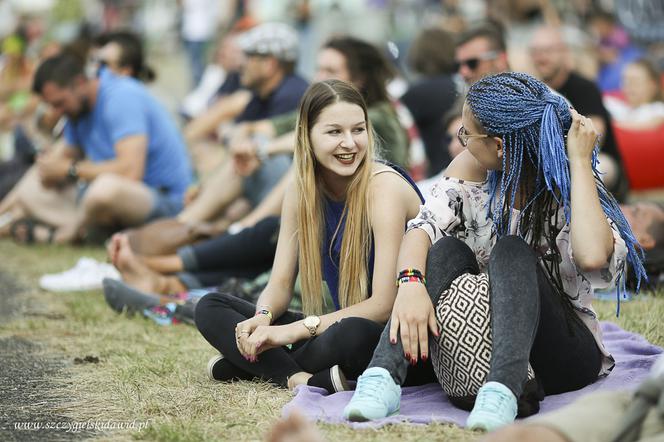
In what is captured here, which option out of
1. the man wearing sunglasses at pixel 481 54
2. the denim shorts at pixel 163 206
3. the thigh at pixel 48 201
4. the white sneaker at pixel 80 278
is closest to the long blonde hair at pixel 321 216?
the white sneaker at pixel 80 278

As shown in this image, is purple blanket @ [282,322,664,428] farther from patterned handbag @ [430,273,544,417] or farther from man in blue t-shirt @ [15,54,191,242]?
man in blue t-shirt @ [15,54,191,242]

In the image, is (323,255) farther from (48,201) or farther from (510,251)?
(48,201)

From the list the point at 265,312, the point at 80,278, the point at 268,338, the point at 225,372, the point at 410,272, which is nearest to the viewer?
the point at 410,272

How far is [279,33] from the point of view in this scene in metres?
8.24

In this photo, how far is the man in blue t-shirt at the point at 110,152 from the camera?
7.65 metres

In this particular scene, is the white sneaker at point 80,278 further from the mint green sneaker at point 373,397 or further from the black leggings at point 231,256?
the mint green sneaker at point 373,397

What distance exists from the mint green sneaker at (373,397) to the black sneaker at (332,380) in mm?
342

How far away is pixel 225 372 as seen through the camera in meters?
3.93

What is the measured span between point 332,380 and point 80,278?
3240 mm

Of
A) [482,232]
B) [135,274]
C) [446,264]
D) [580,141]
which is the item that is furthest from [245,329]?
[135,274]

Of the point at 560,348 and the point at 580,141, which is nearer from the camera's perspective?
the point at 580,141

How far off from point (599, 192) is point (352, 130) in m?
0.98

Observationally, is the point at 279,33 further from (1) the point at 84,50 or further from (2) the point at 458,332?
(2) the point at 458,332

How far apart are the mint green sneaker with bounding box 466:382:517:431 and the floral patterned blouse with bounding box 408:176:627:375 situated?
1.74ft
